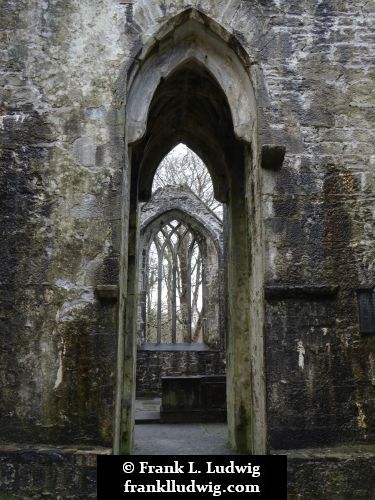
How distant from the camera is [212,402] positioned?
907cm

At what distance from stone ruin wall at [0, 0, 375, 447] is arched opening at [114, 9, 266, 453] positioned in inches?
8.7

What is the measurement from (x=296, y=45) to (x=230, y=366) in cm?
357

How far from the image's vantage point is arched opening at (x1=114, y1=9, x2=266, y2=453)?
466cm

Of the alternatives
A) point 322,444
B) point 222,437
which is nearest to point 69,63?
point 322,444

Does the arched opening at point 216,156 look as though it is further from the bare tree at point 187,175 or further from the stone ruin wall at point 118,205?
the bare tree at point 187,175

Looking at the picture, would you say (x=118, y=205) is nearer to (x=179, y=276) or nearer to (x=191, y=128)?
(x=191, y=128)
